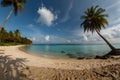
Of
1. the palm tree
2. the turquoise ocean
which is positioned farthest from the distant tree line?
the palm tree

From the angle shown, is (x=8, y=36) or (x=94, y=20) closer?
(x=94, y=20)

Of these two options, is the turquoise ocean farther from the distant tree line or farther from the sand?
the distant tree line

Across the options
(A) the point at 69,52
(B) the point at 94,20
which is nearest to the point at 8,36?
(A) the point at 69,52

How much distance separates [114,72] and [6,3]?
22256mm

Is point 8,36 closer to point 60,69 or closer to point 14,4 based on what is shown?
point 14,4

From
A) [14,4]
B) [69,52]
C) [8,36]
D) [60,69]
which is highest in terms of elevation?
[14,4]

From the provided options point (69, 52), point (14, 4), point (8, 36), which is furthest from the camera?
point (8, 36)

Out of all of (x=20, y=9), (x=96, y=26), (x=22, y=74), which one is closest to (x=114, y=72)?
(x=22, y=74)

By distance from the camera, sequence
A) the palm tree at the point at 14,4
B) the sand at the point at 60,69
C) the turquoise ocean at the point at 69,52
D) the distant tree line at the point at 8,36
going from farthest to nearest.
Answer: the distant tree line at the point at 8,36 < the turquoise ocean at the point at 69,52 < the palm tree at the point at 14,4 < the sand at the point at 60,69

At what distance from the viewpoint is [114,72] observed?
22.9ft

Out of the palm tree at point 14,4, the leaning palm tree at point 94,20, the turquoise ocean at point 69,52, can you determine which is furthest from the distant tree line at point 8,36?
the leaning palm tree at point 94,20

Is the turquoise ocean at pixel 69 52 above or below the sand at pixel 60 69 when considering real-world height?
below

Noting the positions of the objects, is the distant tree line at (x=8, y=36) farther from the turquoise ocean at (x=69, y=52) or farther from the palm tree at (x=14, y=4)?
the palm tree at (x=14, y=4)

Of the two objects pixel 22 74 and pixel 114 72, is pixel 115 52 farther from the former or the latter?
pixel 22 74
